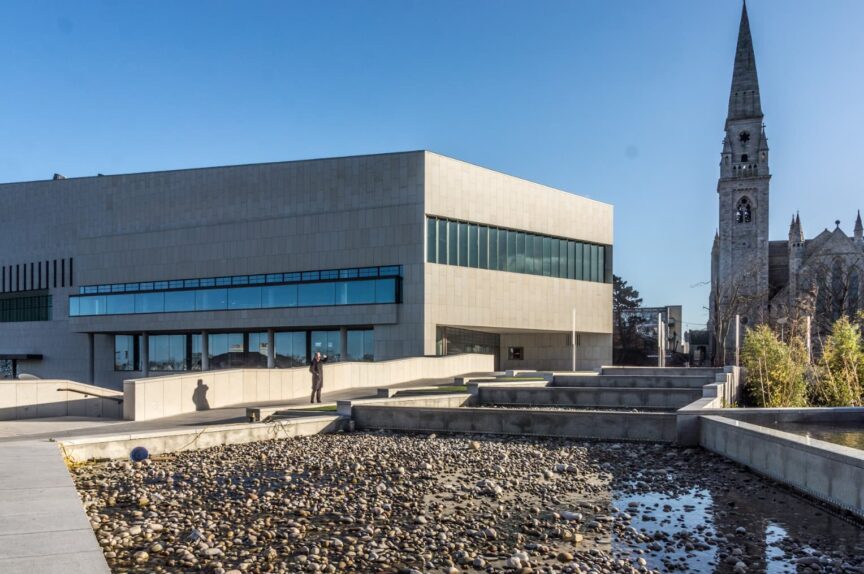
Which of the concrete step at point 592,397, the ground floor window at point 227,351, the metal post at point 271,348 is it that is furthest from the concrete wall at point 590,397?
the ground floor window at point 227,351

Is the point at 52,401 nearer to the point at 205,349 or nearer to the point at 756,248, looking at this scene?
the point at 205,349

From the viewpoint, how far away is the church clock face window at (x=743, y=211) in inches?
3625

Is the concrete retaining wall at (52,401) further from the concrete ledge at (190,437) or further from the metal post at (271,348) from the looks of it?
Answer: the metal post at (271,348)

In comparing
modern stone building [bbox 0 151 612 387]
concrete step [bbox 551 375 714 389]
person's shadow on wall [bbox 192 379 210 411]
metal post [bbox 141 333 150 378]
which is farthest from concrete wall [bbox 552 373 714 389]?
metal post [bbox 141 333 150 378]

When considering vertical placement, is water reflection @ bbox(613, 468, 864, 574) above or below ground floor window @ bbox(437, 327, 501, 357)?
below

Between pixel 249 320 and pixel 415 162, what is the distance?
562 inches

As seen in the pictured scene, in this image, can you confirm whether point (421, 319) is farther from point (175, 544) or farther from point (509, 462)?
point (175, 544)

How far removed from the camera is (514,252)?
46844mm

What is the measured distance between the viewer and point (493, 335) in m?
51.4

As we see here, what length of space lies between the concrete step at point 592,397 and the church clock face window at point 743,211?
76.6 meters

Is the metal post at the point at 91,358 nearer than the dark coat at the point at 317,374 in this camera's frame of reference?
No

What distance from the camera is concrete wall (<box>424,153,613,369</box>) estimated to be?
42.4 m

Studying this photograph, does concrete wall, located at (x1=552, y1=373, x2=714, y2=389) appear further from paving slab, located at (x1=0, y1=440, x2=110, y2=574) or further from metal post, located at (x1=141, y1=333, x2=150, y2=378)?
metal post, located at (x1=141, y1=333, x2=150, y2=378)

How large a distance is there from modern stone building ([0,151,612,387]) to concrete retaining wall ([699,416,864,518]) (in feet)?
93.7
